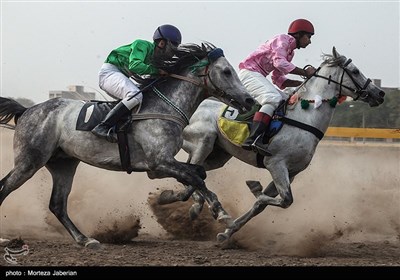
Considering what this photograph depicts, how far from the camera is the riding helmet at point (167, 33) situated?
7.79m

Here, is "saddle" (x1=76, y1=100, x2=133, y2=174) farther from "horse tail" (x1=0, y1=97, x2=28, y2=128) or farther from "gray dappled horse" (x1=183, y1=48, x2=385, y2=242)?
"gray dappled horse" (x1=183, y1=48, x2=385, y2=242)

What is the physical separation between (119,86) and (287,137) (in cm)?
198

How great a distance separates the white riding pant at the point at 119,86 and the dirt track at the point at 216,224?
154cm

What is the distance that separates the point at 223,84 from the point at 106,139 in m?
1.30

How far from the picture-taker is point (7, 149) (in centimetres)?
1351

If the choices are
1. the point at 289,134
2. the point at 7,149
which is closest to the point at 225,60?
the point at 289,134

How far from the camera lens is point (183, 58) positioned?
798 cm

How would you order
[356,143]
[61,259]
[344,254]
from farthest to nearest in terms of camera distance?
[356,143]
[344,254]
[61,259]

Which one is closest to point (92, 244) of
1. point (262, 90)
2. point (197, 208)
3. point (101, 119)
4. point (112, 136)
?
point (112, 136)

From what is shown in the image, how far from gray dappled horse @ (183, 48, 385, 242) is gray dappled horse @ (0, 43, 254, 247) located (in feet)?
3.20

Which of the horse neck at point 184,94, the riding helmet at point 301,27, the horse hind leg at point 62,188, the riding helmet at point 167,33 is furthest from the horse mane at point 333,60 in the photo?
the horse hind leg at point 62,188

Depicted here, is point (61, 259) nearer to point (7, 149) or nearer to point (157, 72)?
point (157, 72)

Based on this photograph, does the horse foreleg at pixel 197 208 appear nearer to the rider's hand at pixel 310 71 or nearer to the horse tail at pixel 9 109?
the rider's hand at pixel 310 71
